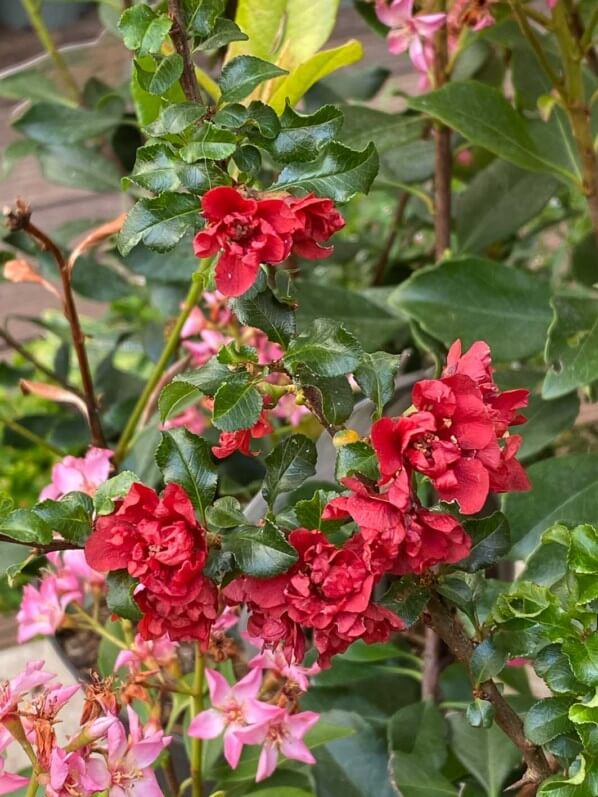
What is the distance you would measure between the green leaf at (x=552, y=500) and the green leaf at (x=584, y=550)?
203 millimetres

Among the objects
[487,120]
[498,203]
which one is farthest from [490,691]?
[498,203]

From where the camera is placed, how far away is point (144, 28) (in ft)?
1.04

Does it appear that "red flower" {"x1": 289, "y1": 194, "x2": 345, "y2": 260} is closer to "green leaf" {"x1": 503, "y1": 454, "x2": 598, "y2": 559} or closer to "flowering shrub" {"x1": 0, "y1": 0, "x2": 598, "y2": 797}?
"flowering shrub" {"x1": 0, "y1": 0, "x2": 598, "y2": 797}

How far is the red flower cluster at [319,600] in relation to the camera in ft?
0.98

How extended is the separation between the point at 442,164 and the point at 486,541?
1.32ft

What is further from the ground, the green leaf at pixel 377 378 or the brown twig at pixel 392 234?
the green leaf at pixel 377 378

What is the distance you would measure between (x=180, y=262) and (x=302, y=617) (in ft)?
1.57

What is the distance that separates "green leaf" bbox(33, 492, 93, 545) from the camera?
1.06 ft

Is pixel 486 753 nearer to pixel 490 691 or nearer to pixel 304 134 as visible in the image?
pixel 490 691

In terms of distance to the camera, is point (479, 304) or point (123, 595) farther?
point (479, 304)

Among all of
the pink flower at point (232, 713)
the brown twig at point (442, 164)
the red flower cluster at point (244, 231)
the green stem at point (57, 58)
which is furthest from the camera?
the green stem at point (57, 58)

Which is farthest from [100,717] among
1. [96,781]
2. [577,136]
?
[577,136]

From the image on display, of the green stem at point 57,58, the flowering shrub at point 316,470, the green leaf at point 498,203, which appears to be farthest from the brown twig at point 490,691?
the green stem at point 57,58

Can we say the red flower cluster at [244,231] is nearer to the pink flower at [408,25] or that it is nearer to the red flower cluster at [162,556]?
the red flower cluster at [162,556]
